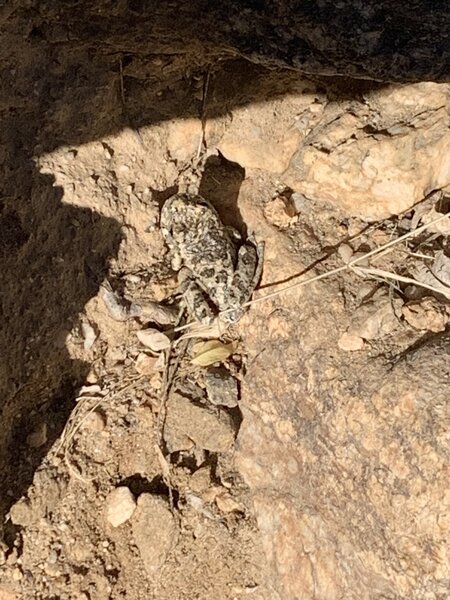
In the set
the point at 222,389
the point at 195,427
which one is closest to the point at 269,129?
the point at 222,389

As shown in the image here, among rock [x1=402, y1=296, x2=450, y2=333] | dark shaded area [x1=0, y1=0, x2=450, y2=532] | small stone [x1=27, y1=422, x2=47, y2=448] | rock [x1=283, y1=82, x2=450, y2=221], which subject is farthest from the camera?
small stone [x1=27, y1=422, x2=47, y2=448]

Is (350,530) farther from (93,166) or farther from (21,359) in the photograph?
(93,166)

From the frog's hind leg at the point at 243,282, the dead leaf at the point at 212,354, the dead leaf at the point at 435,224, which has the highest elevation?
the dead leaf at the point at 435,224

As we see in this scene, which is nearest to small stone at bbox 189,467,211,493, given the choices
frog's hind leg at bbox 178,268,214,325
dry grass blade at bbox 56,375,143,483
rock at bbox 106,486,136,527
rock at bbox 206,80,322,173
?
rock at bbox 106,486,136,527

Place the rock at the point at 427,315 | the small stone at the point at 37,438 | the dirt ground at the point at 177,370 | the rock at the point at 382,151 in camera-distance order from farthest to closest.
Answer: the small stone at the point at 37,438
the rock at the point at 382,151
the dirt ground at the point at 177,370
the rock at the point at 427,315

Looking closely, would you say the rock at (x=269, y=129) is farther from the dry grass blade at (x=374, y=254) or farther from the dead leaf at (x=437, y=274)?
the dead leaf at (x=437, y=274)

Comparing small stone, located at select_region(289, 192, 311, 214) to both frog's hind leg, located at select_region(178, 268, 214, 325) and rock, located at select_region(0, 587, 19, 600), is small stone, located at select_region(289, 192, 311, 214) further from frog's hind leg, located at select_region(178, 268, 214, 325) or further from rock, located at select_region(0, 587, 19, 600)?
rock, located at select_region(0, 587, 19, 600)

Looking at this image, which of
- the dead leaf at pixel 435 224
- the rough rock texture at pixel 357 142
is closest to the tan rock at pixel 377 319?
the dead leaf at pixel 435 224
